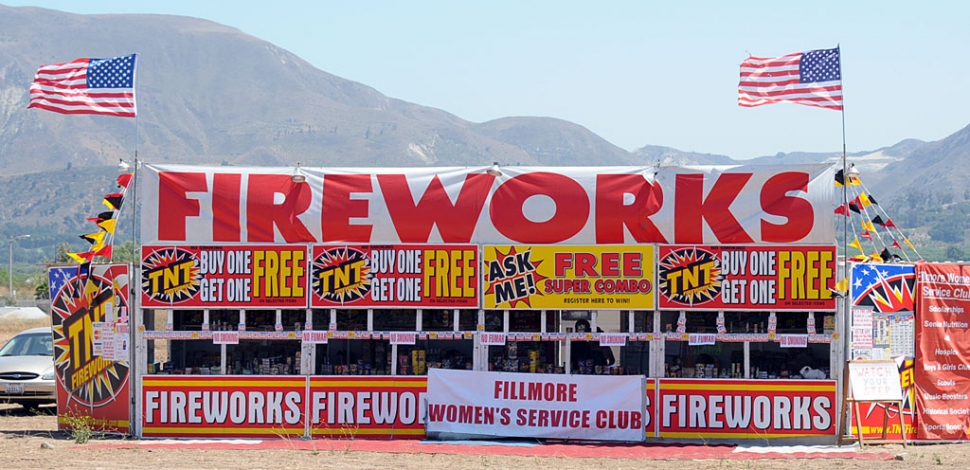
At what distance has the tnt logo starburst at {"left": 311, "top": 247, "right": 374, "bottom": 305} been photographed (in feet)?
51.8

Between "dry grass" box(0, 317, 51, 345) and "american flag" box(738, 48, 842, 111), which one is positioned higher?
"american flag" box(738, 48, 842, 111)

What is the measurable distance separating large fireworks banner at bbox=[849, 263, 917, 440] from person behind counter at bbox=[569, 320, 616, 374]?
3.43 metres

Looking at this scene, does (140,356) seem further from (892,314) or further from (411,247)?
(892,314)

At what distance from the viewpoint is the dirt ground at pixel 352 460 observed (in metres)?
13.6

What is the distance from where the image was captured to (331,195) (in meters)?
16.0

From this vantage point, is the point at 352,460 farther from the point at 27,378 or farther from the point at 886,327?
the point at 27,378

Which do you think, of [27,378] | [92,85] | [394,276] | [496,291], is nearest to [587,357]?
[496,291]

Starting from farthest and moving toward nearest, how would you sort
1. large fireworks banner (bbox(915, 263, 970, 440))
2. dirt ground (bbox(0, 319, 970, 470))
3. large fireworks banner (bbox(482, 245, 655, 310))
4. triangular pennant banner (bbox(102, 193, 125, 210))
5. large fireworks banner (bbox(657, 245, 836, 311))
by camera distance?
triangular pennant banner (bbox(102, 193, 125, 210))
large fireworks banner (bbox(915, 263, 970, 440))
large fireworks banner (bbox(482, 245, 655, 310))
large fireworks banner (bbox(657, 245, 836, 311))
dirt ground (bbox(0, 319, 970, 470))

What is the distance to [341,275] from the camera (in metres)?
15.8

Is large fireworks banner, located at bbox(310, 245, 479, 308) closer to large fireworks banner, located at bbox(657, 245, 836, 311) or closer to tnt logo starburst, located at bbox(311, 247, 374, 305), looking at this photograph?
tnt logo starburst, located at bbox(311, 247, 374, 305)

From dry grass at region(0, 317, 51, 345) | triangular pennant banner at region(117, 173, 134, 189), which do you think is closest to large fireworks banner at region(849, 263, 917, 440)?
triangular pennant banner at region(117, 173, 134, 189)

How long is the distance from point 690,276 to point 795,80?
3162 mm

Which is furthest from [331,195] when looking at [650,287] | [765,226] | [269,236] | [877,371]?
[877,371]

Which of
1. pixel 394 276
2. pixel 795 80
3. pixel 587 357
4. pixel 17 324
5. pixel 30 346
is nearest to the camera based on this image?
pixel 394 276
